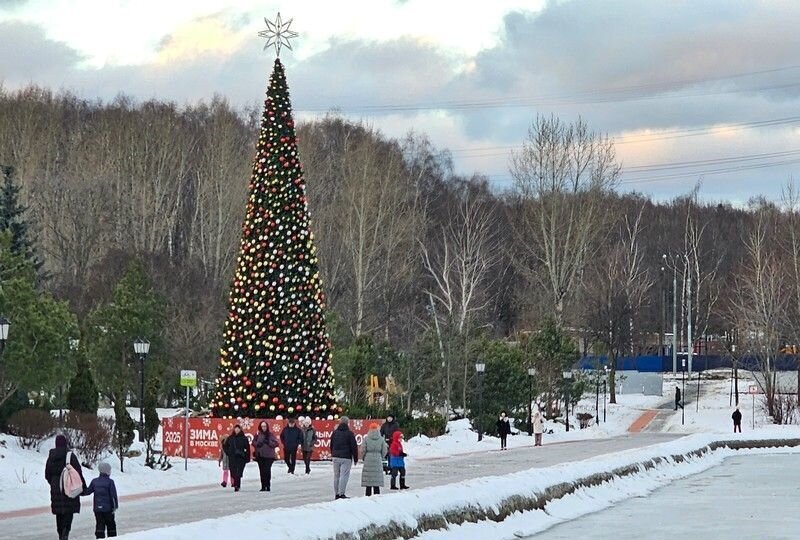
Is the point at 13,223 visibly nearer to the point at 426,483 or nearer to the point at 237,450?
the point at 237,450

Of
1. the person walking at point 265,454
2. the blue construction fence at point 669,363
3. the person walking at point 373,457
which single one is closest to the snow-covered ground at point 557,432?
the blue construction fence at point 669,363

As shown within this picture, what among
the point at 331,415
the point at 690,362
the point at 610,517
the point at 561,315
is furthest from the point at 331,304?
the point at 610,517

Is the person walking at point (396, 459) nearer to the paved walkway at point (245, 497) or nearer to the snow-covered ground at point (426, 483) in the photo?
the paved walkway at point (245, 497)

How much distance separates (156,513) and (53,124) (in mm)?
68984

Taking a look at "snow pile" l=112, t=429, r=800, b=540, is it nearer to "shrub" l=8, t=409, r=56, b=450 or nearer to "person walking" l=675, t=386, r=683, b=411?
"shrub" l=8, t=409, r=56, b=450

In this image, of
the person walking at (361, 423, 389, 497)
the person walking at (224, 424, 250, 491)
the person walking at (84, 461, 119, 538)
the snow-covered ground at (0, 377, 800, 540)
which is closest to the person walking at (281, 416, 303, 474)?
the snow-covered ground at (0, 377, 800, 540)

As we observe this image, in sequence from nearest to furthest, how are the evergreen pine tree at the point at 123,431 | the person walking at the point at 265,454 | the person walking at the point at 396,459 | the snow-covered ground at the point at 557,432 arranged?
1. the person walking at the point at 396,459
2. the person walking at the point at 265,454
3. the evergreen pine tree at the point at 123,431
4. the snow-covered ground at the point at 557,432

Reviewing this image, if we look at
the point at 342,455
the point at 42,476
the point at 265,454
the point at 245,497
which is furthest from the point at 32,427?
the point at 342,455

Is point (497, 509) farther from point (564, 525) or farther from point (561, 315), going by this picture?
point (561, 315)

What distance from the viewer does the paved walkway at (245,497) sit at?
21922 mm

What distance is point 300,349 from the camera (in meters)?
41.1

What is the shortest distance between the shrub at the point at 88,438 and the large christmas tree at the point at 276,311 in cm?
789

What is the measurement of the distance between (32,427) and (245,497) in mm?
7801

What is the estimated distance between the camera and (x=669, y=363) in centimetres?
10638
